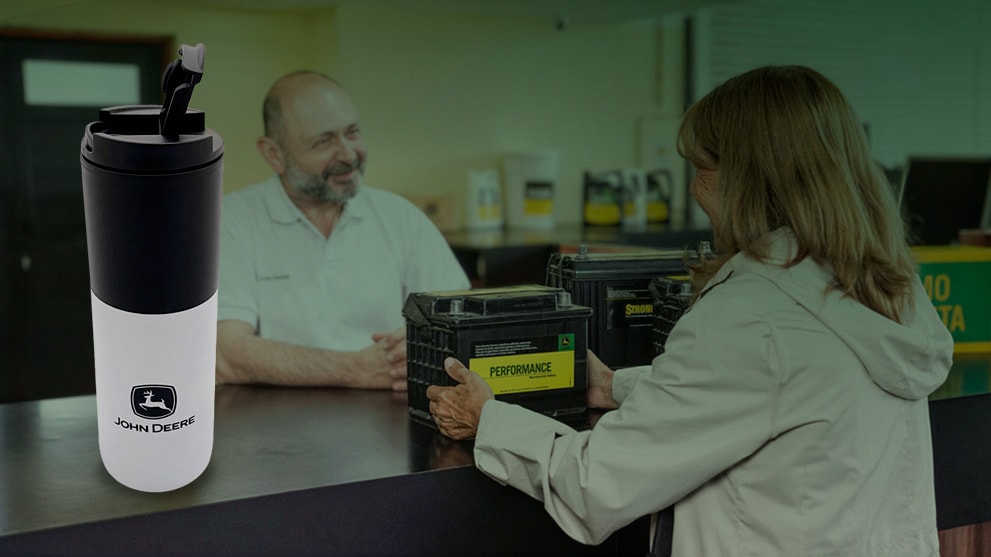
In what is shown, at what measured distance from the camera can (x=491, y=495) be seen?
58.1 inches

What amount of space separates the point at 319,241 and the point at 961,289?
1592 mm

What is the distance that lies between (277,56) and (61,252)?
1188 mm

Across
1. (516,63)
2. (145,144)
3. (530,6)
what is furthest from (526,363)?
(516,63)

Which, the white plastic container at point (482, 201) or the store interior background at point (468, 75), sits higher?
the store interior background at point (468, 75)

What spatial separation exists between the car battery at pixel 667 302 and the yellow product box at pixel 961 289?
0.74m

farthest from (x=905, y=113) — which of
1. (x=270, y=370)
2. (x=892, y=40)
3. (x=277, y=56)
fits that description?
(x=270, y=370)

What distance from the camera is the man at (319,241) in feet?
8.73

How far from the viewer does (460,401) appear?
156cm

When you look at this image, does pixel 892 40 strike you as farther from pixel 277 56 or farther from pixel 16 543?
pixel 16 543

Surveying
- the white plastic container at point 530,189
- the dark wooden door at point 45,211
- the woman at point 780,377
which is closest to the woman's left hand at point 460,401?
the woman at point 780,377

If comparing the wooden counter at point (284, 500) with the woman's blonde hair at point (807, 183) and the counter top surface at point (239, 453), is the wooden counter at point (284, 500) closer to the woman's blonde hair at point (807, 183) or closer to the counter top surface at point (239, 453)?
the counter top surface at point (239, 453)

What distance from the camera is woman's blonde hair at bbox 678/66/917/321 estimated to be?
1.29m

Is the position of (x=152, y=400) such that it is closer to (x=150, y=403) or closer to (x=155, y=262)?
(x=150, y=403)

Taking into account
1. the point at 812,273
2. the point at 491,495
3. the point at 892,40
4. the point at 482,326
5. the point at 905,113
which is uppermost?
the point at 892,40
